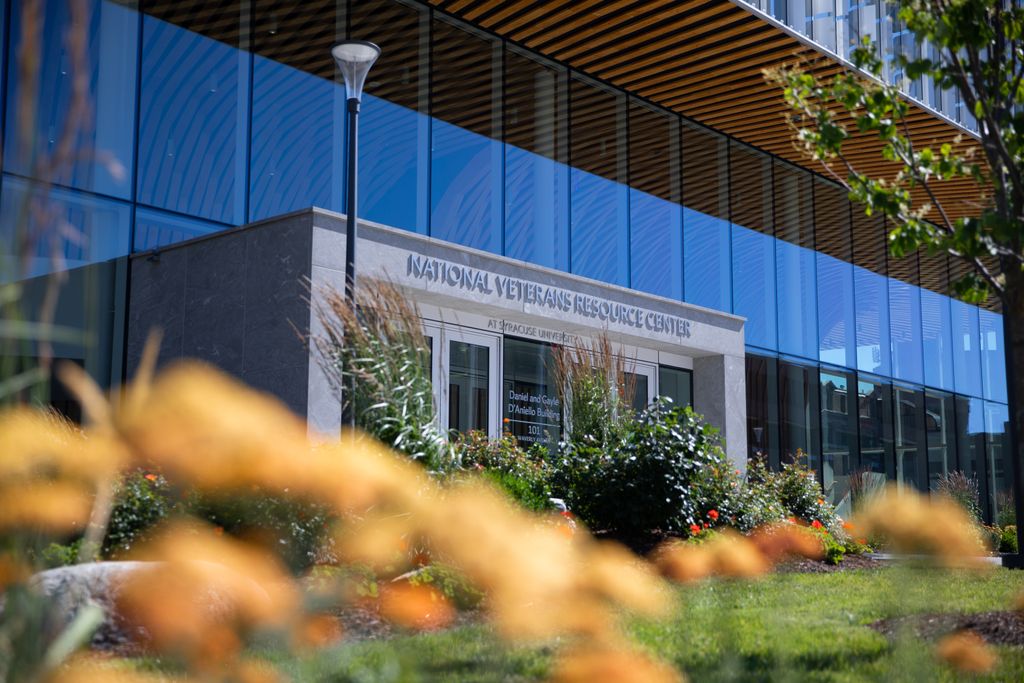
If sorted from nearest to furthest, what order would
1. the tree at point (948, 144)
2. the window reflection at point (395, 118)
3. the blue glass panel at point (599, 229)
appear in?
1. the tree at point (948, 144)
2. the window reflection at point (395, 118)
3. the blue glass panel at point (599, 229)

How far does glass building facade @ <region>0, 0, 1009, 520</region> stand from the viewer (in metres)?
12.9

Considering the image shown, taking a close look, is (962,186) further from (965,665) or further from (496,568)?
(496,568)

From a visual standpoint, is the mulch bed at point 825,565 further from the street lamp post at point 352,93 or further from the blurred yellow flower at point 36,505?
the blurred yellow flower at point 36,505

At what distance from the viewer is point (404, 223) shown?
14641 mm

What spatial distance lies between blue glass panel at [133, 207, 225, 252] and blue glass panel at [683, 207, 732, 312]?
915 cm

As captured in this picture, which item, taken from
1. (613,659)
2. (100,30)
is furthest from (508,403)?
(613,659)

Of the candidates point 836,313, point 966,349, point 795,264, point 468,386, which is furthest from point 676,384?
point 966,349

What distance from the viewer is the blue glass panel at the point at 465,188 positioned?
15297 millimetres

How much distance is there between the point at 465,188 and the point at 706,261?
6024 millimetres

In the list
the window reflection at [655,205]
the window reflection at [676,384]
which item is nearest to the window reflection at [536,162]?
the window reflection at [655,205]

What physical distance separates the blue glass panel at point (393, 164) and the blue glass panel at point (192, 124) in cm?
165

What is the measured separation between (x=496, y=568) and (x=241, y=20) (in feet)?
44.8

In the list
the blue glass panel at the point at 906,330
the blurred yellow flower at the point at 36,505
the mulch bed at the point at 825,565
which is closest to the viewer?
the blurred yellow flower at the point at 36,505

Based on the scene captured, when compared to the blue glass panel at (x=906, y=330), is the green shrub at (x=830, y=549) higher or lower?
lower
